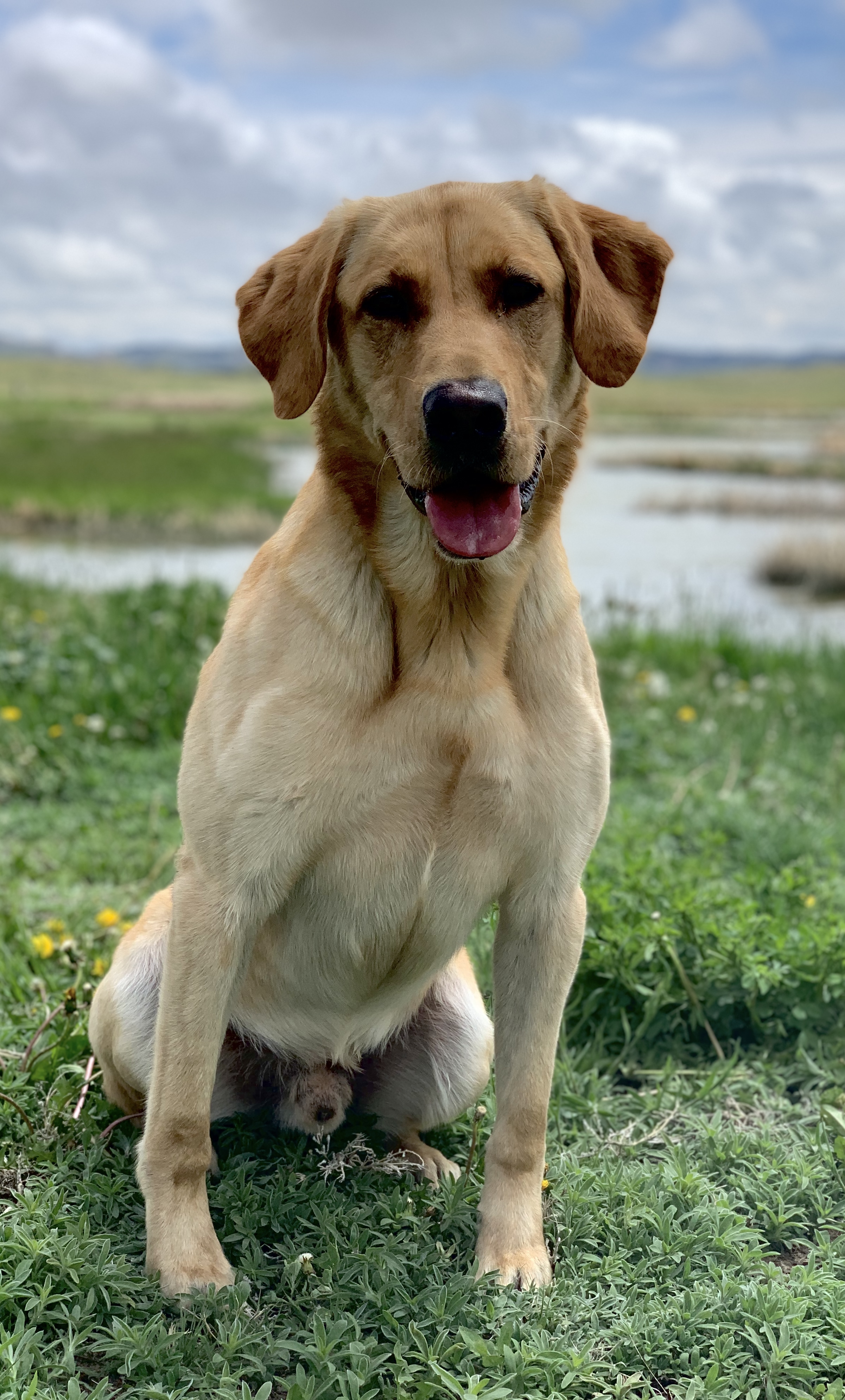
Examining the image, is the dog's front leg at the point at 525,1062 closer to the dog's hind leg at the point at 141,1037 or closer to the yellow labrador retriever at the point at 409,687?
the yellow labrador retriever at the point at 409,687

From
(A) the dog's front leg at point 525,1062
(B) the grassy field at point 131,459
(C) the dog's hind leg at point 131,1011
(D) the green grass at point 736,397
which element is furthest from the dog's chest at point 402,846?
(D) the green grass at point 736,397

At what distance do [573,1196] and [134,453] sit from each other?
31.6 meters

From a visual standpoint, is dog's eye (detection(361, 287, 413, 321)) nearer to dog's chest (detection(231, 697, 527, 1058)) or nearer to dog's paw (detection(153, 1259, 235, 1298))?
dog's chest (detection(231, 697, 527, 1058))

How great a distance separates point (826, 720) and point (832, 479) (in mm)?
29264

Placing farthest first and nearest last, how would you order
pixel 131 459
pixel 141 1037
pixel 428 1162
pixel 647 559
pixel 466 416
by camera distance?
pixel 131 459 → pixel 647 559 → pixel 428 1162 → pixel 141 1037 → pixel 466 416

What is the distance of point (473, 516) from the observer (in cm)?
236

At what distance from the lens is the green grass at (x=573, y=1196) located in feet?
7.42

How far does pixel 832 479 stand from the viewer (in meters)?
34.2

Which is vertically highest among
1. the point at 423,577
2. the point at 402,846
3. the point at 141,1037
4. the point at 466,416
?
the point at 466,416

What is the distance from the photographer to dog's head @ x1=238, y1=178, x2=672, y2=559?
229cm

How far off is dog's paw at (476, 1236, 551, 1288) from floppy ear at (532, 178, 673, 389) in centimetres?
176

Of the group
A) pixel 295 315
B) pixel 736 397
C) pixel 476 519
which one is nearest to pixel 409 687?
pixel 476 519

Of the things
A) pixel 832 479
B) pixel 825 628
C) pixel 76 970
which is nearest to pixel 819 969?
pixel 76 970

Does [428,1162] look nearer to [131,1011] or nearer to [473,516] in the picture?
[131,1011]
